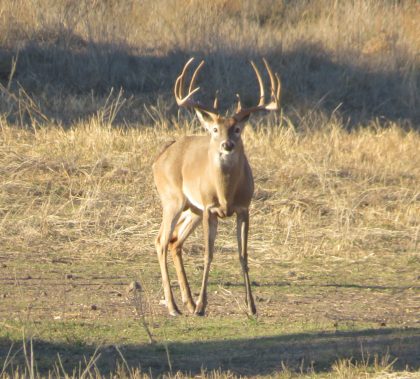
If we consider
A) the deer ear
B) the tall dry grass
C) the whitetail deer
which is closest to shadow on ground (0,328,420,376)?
the whitetail deer

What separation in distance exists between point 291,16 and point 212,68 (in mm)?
4205

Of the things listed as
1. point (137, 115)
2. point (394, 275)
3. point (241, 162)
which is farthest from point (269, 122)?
point (241, 162)

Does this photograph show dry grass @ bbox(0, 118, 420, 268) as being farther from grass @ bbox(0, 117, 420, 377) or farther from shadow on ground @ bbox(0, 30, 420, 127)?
shadow on ground @ bbox(0, 30, 420, 127)

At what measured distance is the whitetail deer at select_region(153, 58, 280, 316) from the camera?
9.39 m

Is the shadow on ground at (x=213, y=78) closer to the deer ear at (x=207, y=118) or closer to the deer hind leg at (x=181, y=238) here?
the deer hind leg at (x=181, y=238)

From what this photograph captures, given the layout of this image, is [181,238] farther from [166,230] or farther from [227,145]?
[227,145]

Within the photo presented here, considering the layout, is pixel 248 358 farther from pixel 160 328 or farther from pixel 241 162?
pixel 241 162

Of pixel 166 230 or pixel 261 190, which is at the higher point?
pixel 166 230

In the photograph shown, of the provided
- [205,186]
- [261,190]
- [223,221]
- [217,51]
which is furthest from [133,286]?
[217,51]

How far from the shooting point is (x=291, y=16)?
81.4ft

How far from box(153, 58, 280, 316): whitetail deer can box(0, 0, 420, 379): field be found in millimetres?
411

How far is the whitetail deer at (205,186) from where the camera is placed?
939 centimetres

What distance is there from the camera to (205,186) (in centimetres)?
963

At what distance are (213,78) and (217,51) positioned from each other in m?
0.94
